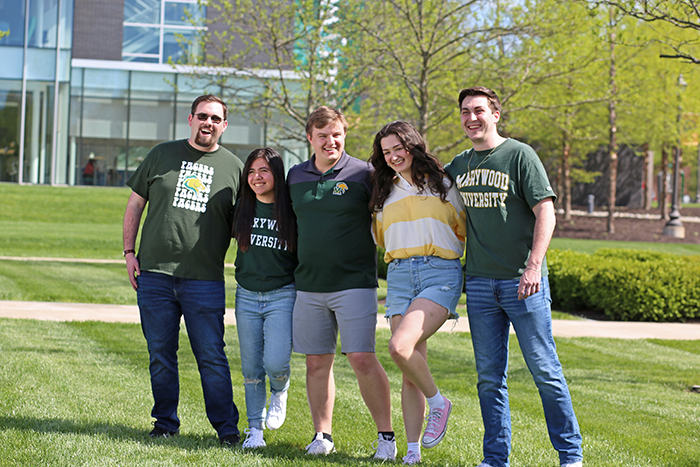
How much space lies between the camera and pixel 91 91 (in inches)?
1157

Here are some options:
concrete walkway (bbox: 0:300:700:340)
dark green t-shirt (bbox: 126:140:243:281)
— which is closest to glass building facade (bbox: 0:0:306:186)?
concrete walkway (bbox: 0:300:700:340)

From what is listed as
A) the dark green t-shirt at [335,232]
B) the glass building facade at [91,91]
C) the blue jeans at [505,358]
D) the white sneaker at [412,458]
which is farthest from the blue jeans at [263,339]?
the glass building facade at [91,91]

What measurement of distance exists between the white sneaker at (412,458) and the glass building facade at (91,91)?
24580mm

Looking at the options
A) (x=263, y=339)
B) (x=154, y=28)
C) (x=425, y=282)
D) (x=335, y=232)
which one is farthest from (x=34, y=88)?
(x=425, y=282)

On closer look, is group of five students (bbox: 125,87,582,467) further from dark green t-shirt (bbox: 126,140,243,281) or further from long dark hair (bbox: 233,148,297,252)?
dark green t-shirt (bbox: 126,140,243,281)

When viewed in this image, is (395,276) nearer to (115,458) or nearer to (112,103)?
(115,458)

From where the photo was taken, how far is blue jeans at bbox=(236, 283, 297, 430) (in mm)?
4324

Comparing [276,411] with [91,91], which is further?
[91,91]

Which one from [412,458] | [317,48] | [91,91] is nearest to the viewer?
[412,458]

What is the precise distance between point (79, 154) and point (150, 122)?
3.38 metres

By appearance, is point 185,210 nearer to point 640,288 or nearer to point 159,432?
point 159,432

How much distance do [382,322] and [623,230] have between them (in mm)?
20290

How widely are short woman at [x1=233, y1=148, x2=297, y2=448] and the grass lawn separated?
32cm

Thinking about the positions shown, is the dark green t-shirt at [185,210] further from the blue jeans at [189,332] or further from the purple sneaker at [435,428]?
the purple sneaker at [435,428]
